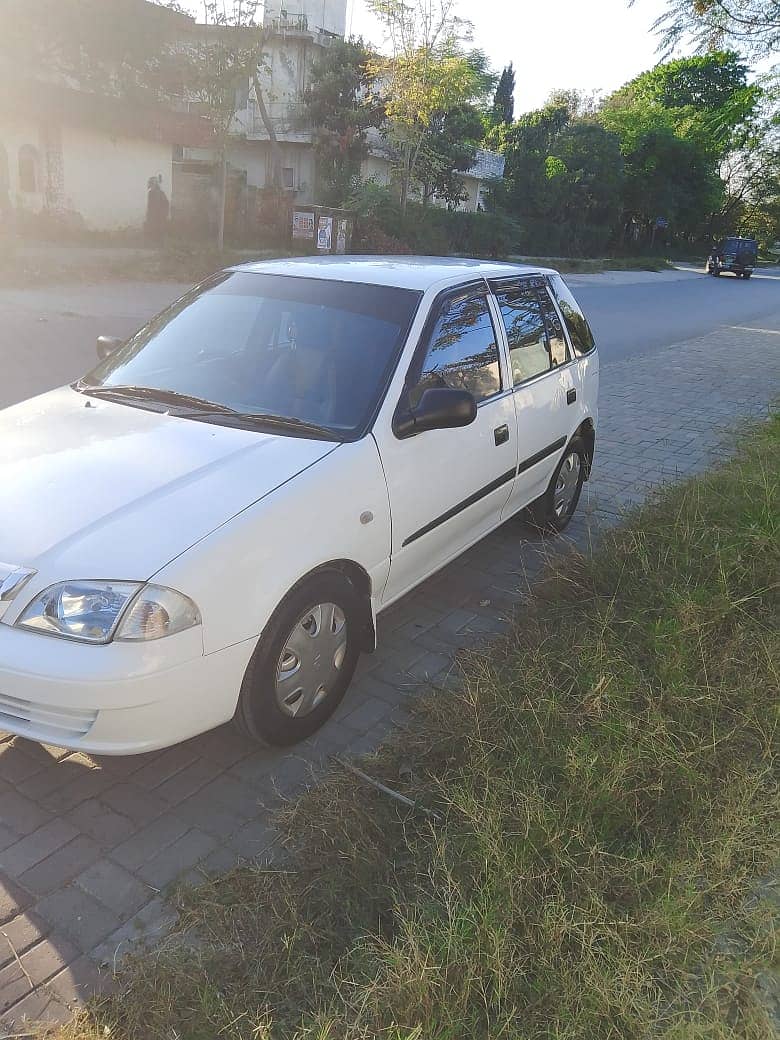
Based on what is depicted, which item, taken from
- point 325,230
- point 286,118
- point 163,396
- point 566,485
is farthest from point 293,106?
point 163,396

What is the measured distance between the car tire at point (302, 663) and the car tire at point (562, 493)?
92.0 inches

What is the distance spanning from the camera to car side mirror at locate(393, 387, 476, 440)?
134 inches

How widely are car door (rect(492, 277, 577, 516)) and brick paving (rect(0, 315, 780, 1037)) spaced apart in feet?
1.94

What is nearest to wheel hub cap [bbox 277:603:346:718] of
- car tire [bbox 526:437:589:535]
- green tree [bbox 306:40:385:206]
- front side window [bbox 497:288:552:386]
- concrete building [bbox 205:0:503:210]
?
front side window [bbox 497:288:552:386]

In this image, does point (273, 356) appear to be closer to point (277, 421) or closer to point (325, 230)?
point (277, 421)

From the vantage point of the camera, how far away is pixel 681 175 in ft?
154

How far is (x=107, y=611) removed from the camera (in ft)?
8.41

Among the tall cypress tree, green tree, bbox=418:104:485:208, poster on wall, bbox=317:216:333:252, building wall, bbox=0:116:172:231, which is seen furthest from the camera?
the tall cypress tree

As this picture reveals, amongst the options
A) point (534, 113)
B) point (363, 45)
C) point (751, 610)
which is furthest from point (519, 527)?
point (534, 113)

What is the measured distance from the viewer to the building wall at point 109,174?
2309cm

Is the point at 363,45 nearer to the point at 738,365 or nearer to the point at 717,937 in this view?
the point at 738,365

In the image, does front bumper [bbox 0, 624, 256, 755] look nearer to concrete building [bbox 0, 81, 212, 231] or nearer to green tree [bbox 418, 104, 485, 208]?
concrete building [bbox 0, 81, 212, 231]

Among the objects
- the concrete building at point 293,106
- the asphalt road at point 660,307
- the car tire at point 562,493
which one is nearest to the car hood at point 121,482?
the car tire at point 562,493

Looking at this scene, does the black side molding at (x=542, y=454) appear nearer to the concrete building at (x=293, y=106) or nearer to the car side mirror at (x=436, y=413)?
the car side mirror at (x=436, y=413)
